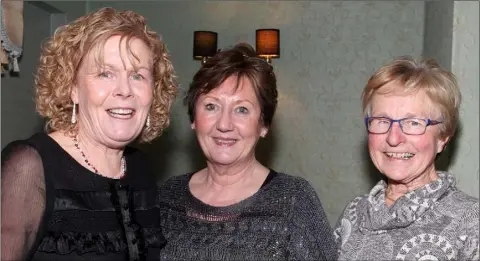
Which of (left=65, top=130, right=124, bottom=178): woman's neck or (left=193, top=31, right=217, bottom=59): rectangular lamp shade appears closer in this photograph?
(left=65, top=130, right=124, bottom=178): woman's neck

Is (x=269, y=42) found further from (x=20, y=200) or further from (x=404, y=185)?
(x=20, y=200)

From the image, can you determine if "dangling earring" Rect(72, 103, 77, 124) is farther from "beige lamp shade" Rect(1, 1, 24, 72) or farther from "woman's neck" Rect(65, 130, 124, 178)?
"beige lamp shade" Rect(1, 1, 24, 72)

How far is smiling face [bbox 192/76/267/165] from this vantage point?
2.15 m

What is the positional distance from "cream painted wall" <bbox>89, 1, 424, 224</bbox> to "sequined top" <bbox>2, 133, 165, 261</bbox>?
3.15m

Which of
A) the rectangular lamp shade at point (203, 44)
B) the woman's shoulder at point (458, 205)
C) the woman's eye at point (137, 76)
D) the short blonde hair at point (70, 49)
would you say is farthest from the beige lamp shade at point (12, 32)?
the woman's shoulder at point (458, 205)

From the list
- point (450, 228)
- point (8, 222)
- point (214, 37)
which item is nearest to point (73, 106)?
point (8, 222)

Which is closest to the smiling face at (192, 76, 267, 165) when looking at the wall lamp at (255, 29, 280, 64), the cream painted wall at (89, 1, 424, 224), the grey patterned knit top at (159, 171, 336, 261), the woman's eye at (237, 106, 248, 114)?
the woman's eye at (237, 106, 248, 114)

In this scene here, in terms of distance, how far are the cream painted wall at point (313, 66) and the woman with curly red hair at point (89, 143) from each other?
10.4ft

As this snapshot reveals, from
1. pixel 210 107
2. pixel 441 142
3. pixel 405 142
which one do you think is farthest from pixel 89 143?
pixel 441 142

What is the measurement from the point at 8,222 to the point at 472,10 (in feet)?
5.78

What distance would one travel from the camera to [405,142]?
1815 mm

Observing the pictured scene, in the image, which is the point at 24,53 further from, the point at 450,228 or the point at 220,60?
the point at 450,228

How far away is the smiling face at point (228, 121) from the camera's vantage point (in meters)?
2.15

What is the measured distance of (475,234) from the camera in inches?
66.5
